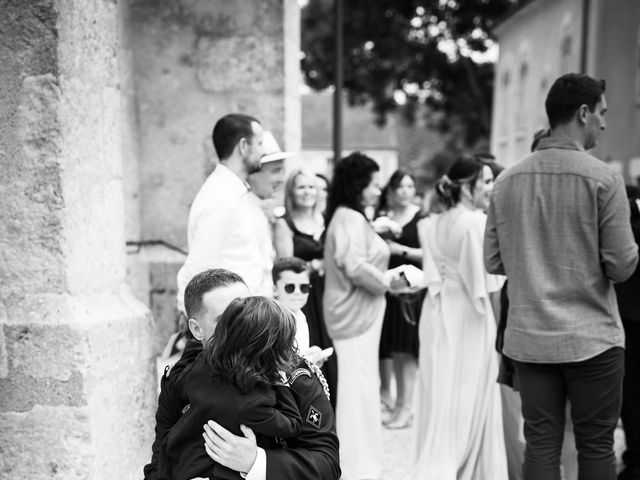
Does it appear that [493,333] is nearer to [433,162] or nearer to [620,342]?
[620,342]

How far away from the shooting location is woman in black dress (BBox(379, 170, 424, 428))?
5.89 meters

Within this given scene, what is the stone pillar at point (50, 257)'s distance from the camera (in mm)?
2961

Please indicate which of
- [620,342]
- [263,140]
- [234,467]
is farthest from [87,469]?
[620,342]

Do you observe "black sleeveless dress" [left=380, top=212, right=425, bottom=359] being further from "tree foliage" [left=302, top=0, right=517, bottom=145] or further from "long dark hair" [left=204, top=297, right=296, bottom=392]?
"tree foliage" [left=302, top=0, right=517, bottom=145]

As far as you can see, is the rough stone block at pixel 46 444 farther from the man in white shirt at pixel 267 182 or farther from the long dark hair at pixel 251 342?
the long dark hair at pixel 251 342

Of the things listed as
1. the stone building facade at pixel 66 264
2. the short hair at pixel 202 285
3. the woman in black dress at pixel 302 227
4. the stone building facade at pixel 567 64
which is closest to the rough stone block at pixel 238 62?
the woman in black dress at pixel 302 227

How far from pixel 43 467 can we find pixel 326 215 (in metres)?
2.26

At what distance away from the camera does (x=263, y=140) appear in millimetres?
3758

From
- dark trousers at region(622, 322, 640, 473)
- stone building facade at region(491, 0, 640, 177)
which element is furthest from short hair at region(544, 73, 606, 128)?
stone building facade at region(491, 0, 640, 177)

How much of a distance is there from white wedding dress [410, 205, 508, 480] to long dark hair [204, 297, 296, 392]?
2.16 metres

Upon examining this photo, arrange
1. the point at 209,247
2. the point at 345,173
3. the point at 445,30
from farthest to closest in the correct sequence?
the point at 445,30
the point at 345,173
the point at 209,247

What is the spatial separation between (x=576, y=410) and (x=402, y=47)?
1751cm

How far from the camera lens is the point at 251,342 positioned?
2031mm

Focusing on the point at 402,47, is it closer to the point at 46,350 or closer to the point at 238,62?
the point at 238,62
